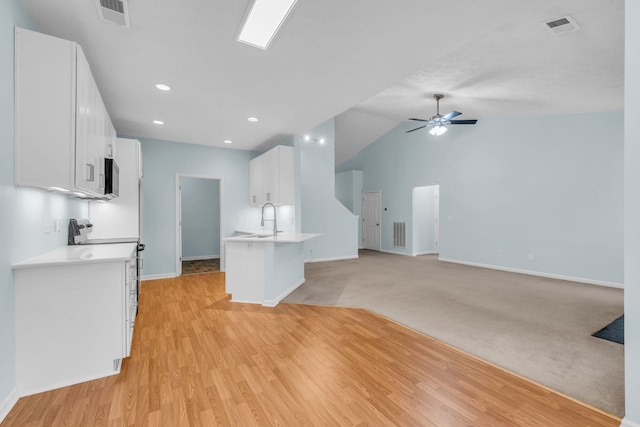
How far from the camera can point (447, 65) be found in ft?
12.6

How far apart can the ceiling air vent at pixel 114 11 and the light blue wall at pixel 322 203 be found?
4729 mm

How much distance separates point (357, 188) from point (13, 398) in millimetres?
9105

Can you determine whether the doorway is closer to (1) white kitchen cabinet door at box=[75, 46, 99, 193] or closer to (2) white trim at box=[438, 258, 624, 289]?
(2) white trim at box=[438, 258, 624, 289]

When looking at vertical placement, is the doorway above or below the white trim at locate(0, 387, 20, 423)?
above

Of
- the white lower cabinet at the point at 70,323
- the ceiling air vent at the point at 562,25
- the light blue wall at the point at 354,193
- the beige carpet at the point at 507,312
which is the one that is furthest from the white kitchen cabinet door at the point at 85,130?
the light blue wall at the point at 354,193

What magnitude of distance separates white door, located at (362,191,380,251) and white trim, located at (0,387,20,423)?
855 cm

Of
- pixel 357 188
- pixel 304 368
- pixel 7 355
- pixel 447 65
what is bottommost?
pixel 304 368

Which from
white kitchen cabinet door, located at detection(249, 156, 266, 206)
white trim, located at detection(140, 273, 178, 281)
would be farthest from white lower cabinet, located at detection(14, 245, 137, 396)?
white kitchen cabinet door, located at detection(249, 156, 266, 206)

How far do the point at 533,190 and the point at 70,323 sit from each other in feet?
24.0

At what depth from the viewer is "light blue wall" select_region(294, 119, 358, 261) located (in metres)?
6.89

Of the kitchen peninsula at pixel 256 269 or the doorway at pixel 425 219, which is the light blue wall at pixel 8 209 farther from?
the doorway at pixel 425 219

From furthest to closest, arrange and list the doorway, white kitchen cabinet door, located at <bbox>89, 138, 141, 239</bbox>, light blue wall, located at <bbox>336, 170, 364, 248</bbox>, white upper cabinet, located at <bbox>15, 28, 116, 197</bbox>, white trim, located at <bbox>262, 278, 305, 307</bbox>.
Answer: light blue wall, located at <bbox>336, 170, 364, 248</bbox>
the doorway
white kitchen cabinet door, located at <bbox>89, 138, 141, 239</bbox>
white trim, located at <bbox>262, 278, 305, 307</bbox>
white upper cabinet, located at <bbox>15, 28, 116, 197</bbox>

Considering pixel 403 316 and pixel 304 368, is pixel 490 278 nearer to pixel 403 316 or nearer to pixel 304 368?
pixel 403 316

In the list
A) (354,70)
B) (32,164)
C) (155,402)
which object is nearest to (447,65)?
(354,70)
